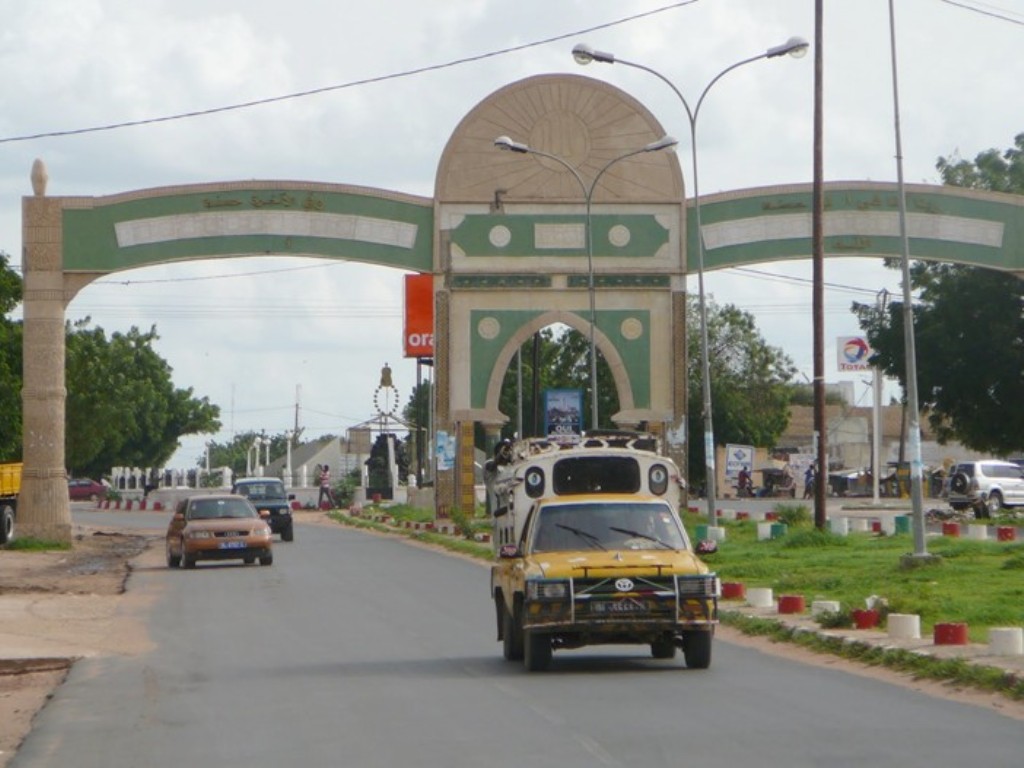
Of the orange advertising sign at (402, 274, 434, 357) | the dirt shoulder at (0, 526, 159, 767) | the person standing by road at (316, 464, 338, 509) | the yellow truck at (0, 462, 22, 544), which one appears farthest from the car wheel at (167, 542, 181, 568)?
the person standing by road at (316, 464, 338, 509)

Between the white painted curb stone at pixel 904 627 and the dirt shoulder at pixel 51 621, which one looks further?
the white painted curb stone at pixel 904 627

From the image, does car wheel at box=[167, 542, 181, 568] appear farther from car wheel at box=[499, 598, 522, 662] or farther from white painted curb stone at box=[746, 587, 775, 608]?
car wheel at box=[499, 598, 522, 662]

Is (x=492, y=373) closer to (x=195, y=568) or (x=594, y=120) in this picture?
(x=594, y=120)

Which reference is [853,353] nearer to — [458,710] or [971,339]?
[971,339]

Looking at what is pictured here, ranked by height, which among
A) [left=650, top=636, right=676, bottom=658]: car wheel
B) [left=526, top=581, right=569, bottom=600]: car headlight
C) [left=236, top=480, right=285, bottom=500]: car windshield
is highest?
[left=236, top=480, right=285, bottom=500]: car windshield

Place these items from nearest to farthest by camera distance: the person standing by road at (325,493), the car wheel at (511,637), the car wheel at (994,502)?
the car wheel at (511,637)
the car wheel at (994,502)
the person standing by road at (325,493)

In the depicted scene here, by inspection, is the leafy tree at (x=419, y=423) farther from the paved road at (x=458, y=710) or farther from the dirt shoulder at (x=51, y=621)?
the paved road at (x=458, y=710)

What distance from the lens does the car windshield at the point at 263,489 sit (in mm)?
50781

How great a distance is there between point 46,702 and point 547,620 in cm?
448

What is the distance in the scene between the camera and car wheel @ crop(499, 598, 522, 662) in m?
18.4

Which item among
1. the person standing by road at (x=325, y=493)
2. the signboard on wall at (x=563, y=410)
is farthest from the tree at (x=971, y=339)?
the person standing by road at (x=325, y=493)

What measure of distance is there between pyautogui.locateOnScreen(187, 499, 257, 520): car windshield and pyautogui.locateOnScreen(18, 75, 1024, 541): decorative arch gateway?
10756 mm

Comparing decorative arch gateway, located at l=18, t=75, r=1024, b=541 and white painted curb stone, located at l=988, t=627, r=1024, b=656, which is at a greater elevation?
decorative arch gateway, located at l=18, t=75, r=1024, b=541

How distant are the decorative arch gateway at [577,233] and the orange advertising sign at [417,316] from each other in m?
14.3
